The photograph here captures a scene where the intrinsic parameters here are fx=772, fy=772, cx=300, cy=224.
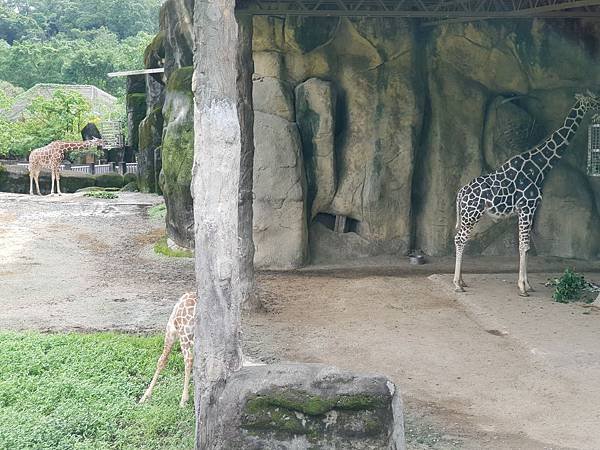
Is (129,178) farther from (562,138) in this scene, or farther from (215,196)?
(215,196)

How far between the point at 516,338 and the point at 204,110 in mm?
4622

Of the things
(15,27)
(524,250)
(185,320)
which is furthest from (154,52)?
(15,27)

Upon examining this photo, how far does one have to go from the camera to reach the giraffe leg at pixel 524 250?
1035cm

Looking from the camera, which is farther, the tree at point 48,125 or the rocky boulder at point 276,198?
the tree at point 48,125

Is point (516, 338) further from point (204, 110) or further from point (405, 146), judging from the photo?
point (405, 146)

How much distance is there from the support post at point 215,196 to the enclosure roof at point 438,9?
16.6 feet

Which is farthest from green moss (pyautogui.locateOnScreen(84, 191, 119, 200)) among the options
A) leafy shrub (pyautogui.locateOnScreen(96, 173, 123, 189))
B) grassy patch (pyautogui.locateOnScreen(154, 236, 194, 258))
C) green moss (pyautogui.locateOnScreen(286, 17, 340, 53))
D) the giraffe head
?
the giraffe head

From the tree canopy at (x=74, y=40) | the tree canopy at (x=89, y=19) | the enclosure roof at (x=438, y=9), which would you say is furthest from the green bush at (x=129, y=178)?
the tree canopy at (x=89, y=19)

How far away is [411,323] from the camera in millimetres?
9242

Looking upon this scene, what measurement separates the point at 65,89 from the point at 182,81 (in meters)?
22.7

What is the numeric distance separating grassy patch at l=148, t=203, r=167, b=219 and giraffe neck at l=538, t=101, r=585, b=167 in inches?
365

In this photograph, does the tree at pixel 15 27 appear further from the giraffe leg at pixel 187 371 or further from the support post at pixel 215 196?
the support post at pixel 215 196

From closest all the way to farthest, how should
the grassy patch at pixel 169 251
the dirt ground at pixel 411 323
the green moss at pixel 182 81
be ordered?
1. the dirt ground at pixel 411 323
2. the grassy patch at pixel 169 251
3. the green moss at pixel 182 81

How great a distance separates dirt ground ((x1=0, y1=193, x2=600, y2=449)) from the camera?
20.8 feet
